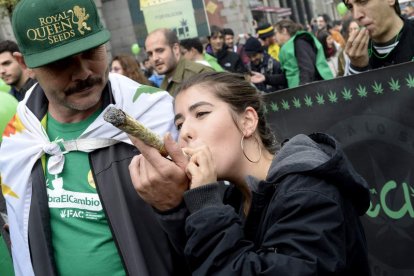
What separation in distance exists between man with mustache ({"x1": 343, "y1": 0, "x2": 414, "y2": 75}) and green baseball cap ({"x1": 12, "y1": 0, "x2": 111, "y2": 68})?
1739mm

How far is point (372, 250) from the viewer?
3.20 m

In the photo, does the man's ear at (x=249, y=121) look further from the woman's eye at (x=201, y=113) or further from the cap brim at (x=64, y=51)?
the cap brim at (x=64, y=51)

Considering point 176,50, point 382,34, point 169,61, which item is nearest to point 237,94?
point 382,34

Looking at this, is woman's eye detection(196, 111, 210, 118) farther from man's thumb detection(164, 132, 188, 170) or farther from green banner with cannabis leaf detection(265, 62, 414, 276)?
green banner with cannabis leaf detection(265, 62, 414, 276)

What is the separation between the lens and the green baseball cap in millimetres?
2068

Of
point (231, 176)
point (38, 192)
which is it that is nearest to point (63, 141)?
point (38, 192)

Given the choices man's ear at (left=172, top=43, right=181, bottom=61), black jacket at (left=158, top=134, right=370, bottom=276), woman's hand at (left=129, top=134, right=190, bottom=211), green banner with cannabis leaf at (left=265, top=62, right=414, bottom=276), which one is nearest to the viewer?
black jacket at (left=158, top=134, right=370, bottom=276)

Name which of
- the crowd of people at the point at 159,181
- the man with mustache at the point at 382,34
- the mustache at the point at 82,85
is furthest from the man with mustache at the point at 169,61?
the mustache at the point at 82,85

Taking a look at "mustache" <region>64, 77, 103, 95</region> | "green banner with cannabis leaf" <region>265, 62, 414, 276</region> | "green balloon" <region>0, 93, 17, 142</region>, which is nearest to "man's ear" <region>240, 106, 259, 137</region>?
"mustache" <region>64, 77, 103, 95</region>

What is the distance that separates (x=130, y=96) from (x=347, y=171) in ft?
2.97

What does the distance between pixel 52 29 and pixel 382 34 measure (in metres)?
1.94

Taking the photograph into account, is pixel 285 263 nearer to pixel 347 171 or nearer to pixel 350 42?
pixel 347 171

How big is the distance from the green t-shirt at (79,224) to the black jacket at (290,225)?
0.38 metres

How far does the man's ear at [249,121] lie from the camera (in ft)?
7.00
